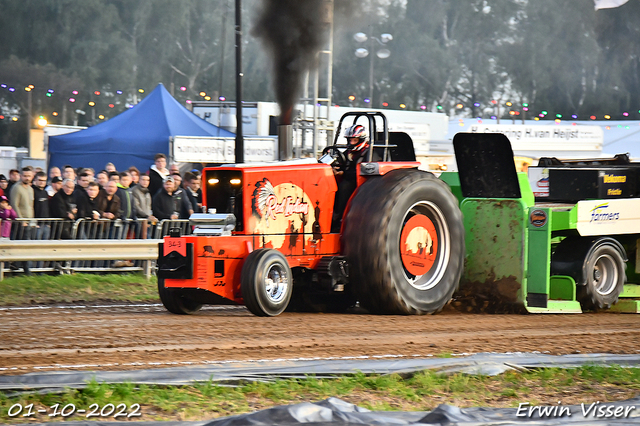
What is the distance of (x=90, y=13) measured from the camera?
170 ft

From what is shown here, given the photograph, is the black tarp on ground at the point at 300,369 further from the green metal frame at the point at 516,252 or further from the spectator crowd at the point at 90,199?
the spectator crowd at the point at 90,199

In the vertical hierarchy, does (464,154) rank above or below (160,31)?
below

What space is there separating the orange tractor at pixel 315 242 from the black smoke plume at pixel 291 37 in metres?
3.06

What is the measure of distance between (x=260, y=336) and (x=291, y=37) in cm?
624

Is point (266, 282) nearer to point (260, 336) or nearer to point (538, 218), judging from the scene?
point (260, 336)

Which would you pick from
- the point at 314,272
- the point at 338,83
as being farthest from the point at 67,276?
the point at 338,83

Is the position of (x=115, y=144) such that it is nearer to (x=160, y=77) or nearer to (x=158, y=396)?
(x=158, y=396)

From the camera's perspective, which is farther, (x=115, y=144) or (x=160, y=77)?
(x=160, y=77)

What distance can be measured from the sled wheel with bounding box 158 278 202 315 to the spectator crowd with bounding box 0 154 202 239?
4336 millimetres

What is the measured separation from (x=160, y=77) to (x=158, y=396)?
164 feet

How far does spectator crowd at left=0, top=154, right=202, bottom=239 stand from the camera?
40.7ft

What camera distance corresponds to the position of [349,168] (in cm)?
884

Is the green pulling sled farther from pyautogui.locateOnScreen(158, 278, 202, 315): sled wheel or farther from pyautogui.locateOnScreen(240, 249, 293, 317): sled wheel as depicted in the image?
pyautogui.locateOnScreen(158, 278, 202, 315): sled wheel

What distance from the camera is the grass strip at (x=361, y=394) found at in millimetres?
4277
